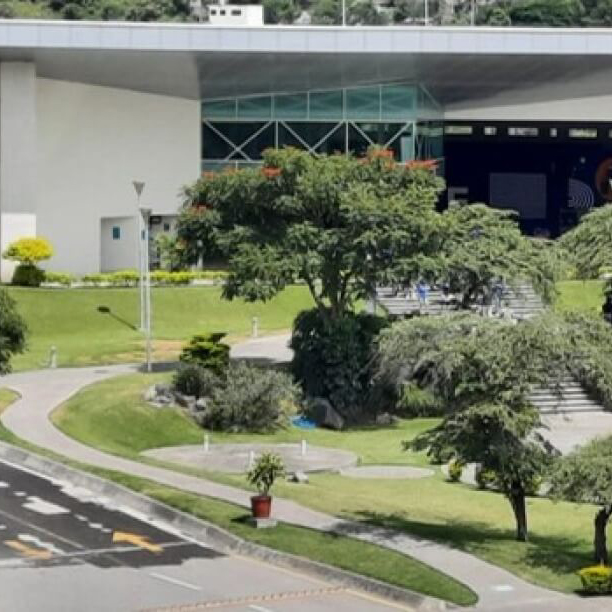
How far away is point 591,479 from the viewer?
26.6 m

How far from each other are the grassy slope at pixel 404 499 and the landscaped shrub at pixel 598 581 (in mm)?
610

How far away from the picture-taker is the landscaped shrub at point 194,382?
47031 millimetres

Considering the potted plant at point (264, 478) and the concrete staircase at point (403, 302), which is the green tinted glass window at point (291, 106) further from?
the potted plant at point (264, 478)

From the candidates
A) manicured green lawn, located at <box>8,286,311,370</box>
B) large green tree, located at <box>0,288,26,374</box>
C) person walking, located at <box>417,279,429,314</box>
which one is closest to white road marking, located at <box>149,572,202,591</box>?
large green tree, located at <box>0,288,26,374</box>

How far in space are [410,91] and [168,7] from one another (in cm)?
8712

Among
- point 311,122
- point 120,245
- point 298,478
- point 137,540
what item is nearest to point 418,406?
point 298,478

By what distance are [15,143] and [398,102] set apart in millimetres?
19979

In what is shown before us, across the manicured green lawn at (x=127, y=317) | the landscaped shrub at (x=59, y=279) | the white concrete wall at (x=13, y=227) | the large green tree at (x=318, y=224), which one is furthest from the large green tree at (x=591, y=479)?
the white concrete wall at (x=13, y=227)

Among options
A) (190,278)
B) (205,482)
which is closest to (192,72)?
(190,278)

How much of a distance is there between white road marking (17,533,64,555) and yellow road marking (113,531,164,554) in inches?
47.5

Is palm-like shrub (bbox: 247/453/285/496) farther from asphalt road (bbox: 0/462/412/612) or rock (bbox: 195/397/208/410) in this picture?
rock (bbox: 195/397/208/410)

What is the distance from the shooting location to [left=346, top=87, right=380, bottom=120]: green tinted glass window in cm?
7725

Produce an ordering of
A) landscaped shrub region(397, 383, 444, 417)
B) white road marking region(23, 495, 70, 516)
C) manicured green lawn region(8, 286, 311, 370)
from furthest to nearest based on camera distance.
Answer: manicured green lawn region(8, 286, 311, 370), landscaped shrub region(397, 383, 444, 417), white road marking region(23, 495, 70, 516)

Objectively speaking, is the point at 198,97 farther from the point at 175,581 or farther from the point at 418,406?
the point at 175,581
